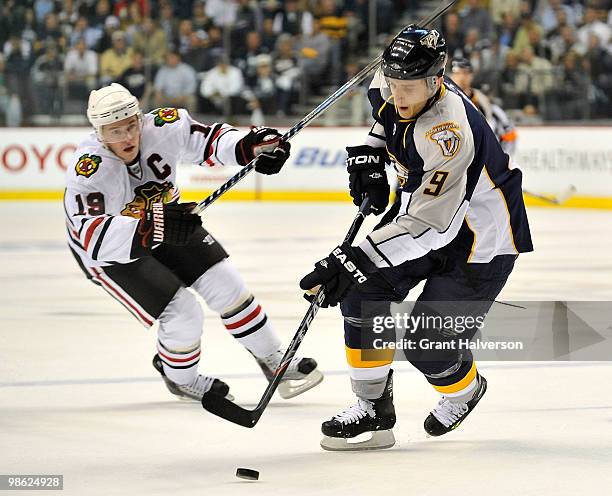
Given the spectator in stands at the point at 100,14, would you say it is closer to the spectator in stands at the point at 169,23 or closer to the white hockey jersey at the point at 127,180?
the spectator in stands at the point at 169,23

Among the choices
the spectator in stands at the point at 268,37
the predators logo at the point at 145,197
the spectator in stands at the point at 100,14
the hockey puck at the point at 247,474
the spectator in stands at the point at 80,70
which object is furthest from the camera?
the spectator in stands at the point at 100,14

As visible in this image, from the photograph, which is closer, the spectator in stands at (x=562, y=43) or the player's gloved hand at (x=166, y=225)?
the player's gloved hand at (x=166, y=225)

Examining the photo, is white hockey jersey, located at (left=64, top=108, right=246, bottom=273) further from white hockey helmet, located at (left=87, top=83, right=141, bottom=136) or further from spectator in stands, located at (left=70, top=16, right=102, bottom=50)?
spectator in stands, located at (left=70, top=16, right=102, bottom=50)

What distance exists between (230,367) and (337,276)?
146 centimetres

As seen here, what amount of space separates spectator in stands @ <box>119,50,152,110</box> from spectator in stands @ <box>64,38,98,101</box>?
0.95 ft

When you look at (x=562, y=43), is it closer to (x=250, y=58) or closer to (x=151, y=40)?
(x=250, y=58)

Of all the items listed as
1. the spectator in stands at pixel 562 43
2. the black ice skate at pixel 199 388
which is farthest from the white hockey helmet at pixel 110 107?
the spectator in stands at pixel 562 43

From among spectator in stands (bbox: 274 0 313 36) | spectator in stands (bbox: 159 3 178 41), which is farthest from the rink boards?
spectator in stands (bbox: 159 3 178 41)

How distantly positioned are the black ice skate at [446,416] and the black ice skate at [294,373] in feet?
1.98

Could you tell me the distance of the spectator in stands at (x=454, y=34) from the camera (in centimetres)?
1088

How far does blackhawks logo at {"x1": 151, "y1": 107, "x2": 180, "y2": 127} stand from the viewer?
12.2 ft

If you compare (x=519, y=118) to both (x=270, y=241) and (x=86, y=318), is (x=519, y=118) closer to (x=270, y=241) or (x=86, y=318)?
(x=270, y=241)

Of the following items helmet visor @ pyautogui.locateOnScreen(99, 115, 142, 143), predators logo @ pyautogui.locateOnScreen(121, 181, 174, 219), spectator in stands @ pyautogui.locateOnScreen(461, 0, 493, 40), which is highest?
helmet visor @ pyautogui.locateOnScreen(99, 115, 142, 143)

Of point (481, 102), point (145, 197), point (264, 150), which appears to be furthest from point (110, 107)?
point (481, 102)
